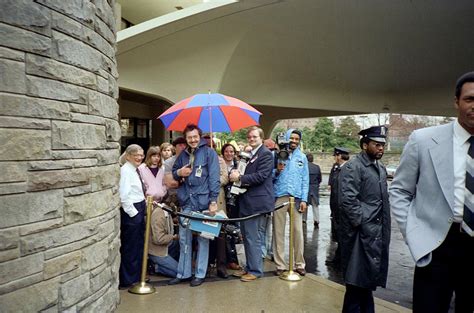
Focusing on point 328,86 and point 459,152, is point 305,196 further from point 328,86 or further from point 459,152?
point 328,86

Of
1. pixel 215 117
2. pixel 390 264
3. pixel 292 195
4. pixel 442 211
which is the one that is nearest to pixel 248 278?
pixel 292 195

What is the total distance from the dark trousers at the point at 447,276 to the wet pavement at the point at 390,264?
9.39 feet

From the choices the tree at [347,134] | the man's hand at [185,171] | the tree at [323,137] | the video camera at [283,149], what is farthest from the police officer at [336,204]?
the tree at [347,134]

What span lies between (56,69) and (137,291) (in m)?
3.11

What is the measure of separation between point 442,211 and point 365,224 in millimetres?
1414

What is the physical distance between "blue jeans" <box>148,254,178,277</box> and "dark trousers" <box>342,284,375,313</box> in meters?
2.47

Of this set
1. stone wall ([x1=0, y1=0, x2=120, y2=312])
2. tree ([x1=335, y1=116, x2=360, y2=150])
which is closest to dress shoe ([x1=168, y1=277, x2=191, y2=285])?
stone wall ([x1=0, y1=0, x2=120, y2=312])

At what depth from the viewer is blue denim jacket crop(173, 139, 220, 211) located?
211 inches

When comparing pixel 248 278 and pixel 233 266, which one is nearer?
pixel 248 278

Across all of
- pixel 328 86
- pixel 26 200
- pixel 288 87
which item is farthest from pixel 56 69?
pixel 328 86

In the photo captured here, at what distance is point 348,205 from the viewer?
13.0 ft

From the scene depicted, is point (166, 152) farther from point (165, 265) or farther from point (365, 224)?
point (365, 224)

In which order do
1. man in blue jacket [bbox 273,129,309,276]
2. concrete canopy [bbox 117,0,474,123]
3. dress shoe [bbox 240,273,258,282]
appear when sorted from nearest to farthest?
1. dress shoe [bbox 240,273,258,282]
2. man in blue jacket [bbox 273,129,309,276]
3. concrete canopy [bbox 117,0,474,123]

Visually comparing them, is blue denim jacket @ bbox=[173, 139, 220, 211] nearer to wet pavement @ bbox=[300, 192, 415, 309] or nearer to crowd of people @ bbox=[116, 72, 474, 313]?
crowd of people @ bbox=[116, 72, 474, 313]
